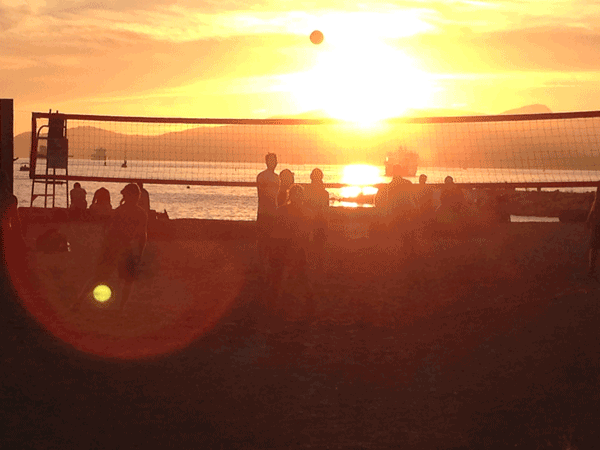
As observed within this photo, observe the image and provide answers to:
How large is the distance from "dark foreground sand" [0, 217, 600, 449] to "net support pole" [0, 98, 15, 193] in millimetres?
2672

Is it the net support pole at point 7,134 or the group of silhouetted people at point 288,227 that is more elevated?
the net support pole at point 7,134

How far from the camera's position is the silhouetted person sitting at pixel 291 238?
7926 mm

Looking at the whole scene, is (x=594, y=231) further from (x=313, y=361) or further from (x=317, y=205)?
(x=313, y=361)

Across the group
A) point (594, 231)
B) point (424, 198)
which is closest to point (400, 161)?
point (424, 198)

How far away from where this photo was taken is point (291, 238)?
7941mm

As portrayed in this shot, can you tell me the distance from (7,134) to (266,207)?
644 cm

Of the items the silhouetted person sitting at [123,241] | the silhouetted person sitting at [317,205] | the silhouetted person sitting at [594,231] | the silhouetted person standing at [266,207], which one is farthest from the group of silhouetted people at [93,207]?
the silhouetted person sitting at [594,231]

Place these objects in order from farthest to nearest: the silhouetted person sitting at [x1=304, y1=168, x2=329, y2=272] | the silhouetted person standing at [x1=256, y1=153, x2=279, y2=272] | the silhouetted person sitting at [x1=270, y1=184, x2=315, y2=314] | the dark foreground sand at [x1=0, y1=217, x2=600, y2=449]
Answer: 1. the silhouetted person sitting at [x1=304, y1=168, x2=329, y2=272]
2. the silhouetted person standing at [x1=256, y1=153, x2=279, y2=272]
3. the silhouetted person sitting at [x1=270, y1=184, x2=315, y2=314]
4. the dark foreground sand at [x1=0, y1=217, x2=600, y2=449]

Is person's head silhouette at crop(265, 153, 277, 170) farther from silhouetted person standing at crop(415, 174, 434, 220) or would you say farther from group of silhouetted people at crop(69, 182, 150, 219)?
silhouetted person standing at crop(415, 174, 434, 220)

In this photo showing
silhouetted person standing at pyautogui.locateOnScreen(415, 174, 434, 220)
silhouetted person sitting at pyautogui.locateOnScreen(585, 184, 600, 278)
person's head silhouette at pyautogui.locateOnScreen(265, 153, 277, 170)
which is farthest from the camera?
silhouetted person standing at pyautogui.locateOnScreen(415, 174, 434, 220)

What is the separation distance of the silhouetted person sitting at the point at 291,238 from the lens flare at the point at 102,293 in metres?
1.96

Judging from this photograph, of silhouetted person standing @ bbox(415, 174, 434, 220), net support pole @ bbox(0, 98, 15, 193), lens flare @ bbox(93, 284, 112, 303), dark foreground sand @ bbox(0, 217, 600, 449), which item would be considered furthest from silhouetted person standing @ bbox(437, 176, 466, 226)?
net support pole @ bbox(0, 98, 15, 193)

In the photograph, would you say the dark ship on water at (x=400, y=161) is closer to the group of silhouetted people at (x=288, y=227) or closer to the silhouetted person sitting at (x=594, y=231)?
the silhouetted person sitting at (x=594, y=231)

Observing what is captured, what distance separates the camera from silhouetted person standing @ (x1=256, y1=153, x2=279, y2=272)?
829cm
